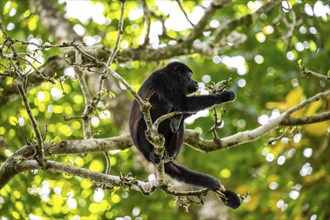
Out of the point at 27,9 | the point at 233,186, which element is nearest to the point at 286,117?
the point at 233,186

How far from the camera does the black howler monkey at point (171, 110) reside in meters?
5.30

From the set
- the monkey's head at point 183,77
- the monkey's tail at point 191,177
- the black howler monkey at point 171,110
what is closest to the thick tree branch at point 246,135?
the black howler monkey at point 171,110

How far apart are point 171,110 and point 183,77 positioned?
64cm

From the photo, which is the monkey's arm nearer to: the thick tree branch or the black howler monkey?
the black howler monkey

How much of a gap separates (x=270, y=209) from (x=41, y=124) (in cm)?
328

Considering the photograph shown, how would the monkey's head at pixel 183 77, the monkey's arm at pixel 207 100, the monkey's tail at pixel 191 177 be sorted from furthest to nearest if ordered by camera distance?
1. the monkey's head at pixel 183 77
2. the monkey's tail at pixel 191 177
3. the monkey's arm at pixel 207 100

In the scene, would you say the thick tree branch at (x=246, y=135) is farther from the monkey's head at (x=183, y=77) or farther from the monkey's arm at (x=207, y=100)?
the monkey's head at (x=183, y=77)

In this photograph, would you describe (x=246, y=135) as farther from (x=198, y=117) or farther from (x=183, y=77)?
(x=198, y=117)

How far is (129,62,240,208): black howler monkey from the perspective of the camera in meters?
5.30

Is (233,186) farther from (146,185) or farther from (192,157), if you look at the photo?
(146,185)

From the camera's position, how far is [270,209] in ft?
25.8

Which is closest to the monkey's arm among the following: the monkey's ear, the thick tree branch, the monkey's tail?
the monkey's ear

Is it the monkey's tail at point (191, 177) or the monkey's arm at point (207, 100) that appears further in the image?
the monkey's tail at point (191, 177)

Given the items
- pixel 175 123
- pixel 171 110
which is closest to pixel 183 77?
pixel 171 110
